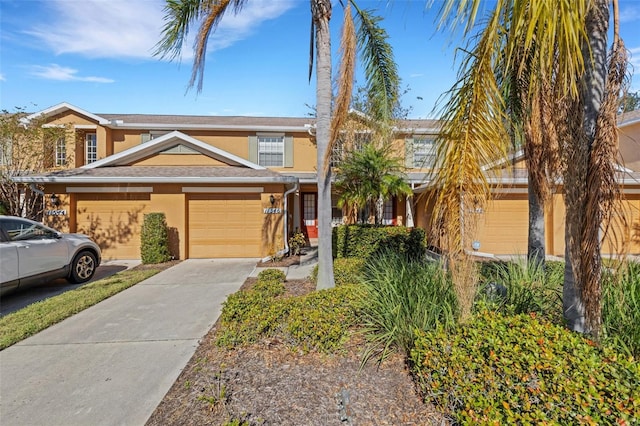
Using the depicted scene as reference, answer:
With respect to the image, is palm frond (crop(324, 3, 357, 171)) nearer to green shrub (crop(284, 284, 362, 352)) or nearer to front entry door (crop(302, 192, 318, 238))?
green shrub (crop(284, 284, 362, 352))

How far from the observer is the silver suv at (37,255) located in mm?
5785

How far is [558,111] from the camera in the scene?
9.44ft

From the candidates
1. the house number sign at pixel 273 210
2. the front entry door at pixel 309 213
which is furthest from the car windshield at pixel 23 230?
the front entry door at pixel 309 213

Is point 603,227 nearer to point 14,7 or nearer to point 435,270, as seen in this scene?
point 435,270

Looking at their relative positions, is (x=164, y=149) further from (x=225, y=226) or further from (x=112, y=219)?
(x=225, y=226)

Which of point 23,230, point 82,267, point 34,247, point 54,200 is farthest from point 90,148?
point 34,247

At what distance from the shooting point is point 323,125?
5.67 metres

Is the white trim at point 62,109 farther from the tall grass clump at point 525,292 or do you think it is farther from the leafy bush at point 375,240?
the tall grass clump at point 525,292

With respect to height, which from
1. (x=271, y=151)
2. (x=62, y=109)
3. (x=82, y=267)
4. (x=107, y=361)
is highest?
Answer: (x=62, y=109)

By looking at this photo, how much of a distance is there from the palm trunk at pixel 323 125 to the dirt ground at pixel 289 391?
225 cm

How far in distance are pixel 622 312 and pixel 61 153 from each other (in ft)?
61.6

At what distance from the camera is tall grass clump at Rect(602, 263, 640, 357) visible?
2.64 metres

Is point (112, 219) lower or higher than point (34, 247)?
higher


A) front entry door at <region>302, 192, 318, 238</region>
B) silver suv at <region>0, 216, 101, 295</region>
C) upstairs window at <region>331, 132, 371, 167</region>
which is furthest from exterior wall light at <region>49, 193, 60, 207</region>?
upstairs window at <region>331, 132, 371, 167</region>
